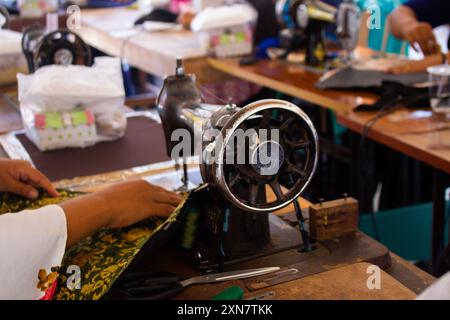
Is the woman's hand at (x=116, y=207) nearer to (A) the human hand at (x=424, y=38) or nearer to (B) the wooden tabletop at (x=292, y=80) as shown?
(B) the wooden tabletop at (x=292, y=80)

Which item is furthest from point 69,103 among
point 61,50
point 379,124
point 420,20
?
point 420,20

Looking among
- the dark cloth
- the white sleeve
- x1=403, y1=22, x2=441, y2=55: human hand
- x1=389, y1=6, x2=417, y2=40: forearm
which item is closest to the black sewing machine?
the white sleeve

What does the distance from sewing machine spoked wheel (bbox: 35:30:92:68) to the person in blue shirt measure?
1.49m

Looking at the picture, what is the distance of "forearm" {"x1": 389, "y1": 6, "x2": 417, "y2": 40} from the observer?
3289 millimetres

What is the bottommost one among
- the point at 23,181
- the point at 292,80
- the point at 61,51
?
the point at 292,80

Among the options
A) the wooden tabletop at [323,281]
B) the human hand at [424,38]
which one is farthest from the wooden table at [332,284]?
the human hand at [424,38]

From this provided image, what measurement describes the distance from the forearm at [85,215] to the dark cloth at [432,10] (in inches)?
101

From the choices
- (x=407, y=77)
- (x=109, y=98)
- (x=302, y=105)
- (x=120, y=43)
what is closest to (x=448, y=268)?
(x=407, y=77)

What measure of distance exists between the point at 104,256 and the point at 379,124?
4.19 feet

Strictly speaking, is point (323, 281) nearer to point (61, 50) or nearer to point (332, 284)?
point (332, 284)

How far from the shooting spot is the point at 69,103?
2.08 meters

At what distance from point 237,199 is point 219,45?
2.35 m

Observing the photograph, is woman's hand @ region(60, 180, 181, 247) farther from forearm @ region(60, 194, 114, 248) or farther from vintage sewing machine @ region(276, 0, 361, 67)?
vintage sewing machine @ region(276, 0, 361, 67)

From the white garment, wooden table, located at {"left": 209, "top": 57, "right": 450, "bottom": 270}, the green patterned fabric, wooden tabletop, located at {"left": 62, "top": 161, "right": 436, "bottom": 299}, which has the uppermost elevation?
the white garment
